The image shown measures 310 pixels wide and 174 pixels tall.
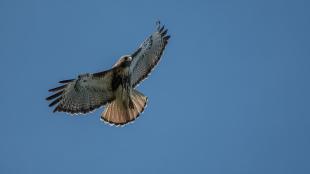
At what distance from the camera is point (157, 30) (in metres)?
17.4

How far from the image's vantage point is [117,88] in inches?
651

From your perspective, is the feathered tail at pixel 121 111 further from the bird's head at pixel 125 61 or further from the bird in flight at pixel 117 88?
the bird's head at pixel 125 61

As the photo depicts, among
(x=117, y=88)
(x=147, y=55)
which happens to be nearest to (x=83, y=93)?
(x=117, y=88)

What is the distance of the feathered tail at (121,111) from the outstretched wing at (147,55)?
1.16 ft

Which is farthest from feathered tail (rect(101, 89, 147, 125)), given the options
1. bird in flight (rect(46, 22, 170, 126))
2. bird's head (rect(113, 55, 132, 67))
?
bird's head (rect(113, 55, 132, 67))

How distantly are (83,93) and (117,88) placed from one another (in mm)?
677

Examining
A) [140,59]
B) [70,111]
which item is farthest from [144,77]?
[70,111]

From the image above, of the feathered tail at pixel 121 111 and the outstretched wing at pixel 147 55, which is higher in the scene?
the outstretched wing at pixel 147 55

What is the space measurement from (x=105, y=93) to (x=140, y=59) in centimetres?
101

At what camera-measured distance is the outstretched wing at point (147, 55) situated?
55.3 ft

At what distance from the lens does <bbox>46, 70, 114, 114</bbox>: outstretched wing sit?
16219 mm

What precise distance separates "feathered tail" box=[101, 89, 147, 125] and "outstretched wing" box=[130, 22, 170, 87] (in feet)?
1.16

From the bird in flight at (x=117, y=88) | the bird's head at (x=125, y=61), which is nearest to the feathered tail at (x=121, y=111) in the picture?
the bird in flight at (x=117, y=88)

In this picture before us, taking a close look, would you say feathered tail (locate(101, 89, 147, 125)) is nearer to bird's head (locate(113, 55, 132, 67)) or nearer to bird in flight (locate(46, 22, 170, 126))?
bird in flight (locate(46, 22, 170, 126))
